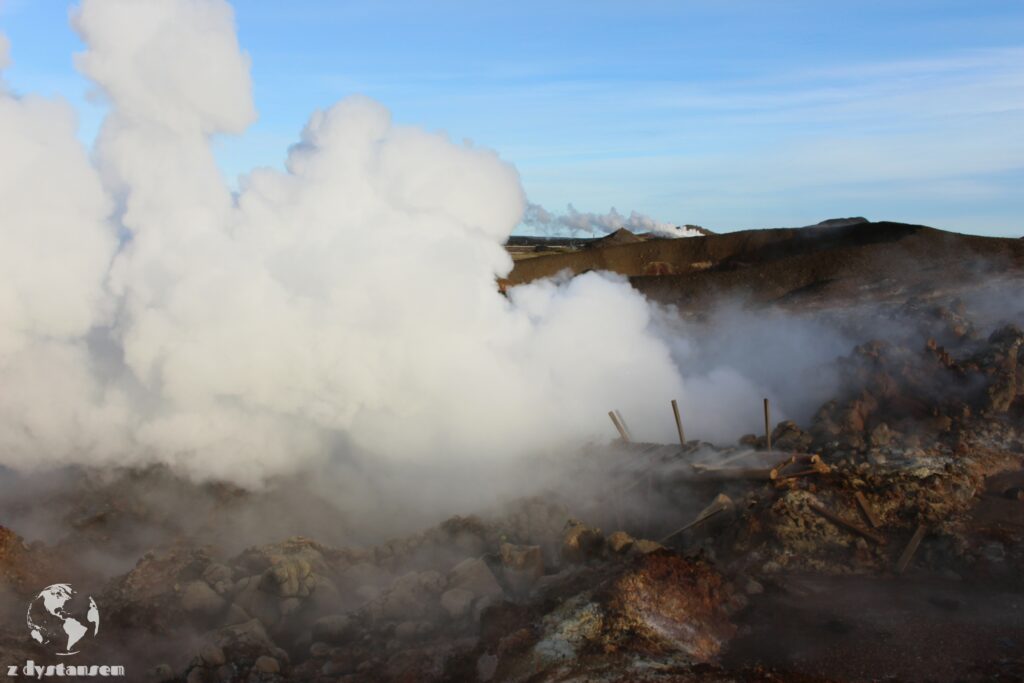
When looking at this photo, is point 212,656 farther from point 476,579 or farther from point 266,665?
point 476,579

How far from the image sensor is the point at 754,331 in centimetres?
1808

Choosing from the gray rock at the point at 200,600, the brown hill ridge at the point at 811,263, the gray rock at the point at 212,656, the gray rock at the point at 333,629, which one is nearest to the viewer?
the gray rock at the point at 212,656

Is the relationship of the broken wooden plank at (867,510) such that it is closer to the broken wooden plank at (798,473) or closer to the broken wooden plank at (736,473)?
the broken wooden plank at (798,473)

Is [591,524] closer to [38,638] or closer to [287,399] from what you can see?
[287,399]

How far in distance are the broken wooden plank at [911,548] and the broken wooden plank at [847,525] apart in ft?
0.85

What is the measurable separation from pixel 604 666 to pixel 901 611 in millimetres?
2960

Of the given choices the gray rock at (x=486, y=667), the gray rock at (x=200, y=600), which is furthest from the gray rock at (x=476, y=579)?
the gray rock at (x=200, y=600)

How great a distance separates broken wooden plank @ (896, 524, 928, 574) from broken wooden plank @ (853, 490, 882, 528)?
38cm

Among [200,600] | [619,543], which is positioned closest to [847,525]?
[619,543]

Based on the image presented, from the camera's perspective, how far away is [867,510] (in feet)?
28.5

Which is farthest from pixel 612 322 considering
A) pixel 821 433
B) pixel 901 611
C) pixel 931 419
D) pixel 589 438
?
pixel 901 611

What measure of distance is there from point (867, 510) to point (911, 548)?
0.62 meters

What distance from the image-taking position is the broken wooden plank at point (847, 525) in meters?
8.42

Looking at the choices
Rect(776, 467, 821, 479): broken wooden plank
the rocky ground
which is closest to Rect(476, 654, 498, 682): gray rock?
the rocky ground
